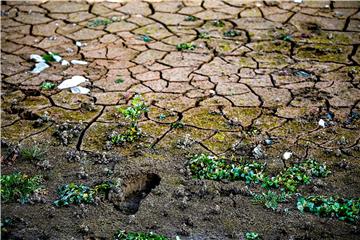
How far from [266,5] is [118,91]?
2.68m

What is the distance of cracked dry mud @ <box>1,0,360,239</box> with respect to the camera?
3.04m

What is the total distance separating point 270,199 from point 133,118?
4.59 feet

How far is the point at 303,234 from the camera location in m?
2.86

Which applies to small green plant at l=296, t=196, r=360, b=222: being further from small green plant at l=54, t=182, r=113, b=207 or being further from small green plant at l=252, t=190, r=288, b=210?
small green plant at l=54, t=182, r=113, b=207

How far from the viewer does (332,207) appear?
2994mm

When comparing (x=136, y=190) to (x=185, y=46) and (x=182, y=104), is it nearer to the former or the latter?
(x=182, y=104)

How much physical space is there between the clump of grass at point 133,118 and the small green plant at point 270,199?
109cm

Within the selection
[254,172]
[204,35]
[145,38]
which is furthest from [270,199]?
[145,38]

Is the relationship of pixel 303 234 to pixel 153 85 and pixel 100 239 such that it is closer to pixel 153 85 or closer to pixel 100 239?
pixel 100 239

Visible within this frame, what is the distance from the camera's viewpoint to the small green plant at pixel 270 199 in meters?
3.09

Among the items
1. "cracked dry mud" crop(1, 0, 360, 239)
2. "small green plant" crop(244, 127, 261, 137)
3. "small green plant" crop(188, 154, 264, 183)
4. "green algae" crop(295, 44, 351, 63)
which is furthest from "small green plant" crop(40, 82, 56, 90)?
"green algae" crop(295, 44, 351, 63)

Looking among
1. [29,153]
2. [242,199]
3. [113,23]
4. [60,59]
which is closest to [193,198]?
[242,199]

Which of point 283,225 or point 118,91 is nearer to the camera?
point 283,225

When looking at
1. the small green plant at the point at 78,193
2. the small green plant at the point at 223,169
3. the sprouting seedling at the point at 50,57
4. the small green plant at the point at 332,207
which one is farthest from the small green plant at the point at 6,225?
the sprouting seedling at the point at 50,57
